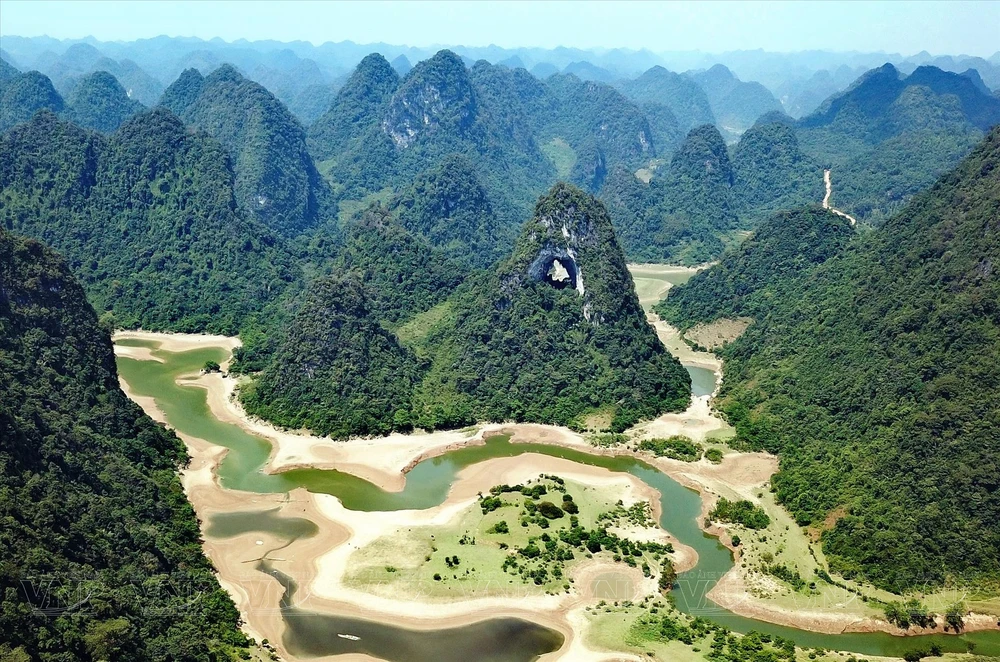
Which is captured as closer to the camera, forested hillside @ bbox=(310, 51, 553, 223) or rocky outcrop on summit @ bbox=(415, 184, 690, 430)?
rocky outcrop on summit @ bbox=(415, 184, 690, 430)

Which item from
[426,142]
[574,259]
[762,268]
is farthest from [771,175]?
[574,259]

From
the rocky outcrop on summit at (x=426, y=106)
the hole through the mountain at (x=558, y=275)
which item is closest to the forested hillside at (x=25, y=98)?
the rocky outcrop on summit at (x=426, y=106)

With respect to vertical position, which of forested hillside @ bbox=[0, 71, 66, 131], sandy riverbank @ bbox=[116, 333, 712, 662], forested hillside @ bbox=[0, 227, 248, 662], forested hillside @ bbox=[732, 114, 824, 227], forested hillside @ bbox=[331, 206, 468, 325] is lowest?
sandy riverbank @ bbox=[116, 333, 712, 662]

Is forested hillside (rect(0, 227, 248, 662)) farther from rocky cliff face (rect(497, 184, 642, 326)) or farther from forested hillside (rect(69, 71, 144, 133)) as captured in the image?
forested hillside (rect(69, 71, 144, 133))

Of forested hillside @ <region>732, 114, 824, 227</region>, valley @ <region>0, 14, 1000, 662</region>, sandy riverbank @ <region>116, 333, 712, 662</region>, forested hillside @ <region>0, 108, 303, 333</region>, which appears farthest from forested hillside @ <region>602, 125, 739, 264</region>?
sandy riverbank @ <region>116, 333, 712, 662</region>

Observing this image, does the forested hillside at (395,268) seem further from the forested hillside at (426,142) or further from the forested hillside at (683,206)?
the forested hillside at (426,142)

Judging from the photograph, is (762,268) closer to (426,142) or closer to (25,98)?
(426,142)

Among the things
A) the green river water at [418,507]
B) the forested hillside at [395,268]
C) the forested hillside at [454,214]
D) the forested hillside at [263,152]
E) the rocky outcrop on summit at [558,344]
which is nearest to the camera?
the green river water at [418,507]

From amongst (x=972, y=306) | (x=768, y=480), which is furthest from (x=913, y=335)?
(x=768, y=480)
